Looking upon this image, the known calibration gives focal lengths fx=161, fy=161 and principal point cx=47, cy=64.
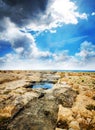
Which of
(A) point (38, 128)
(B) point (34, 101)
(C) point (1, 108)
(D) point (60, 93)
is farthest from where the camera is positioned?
(D) point (60, 93)

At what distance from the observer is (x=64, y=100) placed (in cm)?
2675

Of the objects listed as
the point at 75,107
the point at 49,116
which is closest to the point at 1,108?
the point at 49,116

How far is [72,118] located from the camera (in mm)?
20109

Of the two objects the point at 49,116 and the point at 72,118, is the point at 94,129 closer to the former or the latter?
the point at 72,118

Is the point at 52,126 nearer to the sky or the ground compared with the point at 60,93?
nearer to the ground

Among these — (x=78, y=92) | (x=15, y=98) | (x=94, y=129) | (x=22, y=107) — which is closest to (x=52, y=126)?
(x=94, y=129)

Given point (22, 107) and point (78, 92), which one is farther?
point (78, 92)

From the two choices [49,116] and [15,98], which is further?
[15,98]

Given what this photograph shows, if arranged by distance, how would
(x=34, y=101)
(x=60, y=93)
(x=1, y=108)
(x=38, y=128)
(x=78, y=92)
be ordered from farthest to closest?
(x=78, y=92), (x=60, y=93), (x=34, y=101), (x=1, y=108), (x=38, y=128)

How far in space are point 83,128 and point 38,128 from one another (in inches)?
197

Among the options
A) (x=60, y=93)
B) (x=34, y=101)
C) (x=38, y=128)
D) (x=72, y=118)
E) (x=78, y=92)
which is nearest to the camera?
(x=38, y=128)

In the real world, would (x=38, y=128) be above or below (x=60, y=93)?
below

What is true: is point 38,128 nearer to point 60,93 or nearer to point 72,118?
point 72,118

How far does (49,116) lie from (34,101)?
19.9ft
